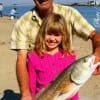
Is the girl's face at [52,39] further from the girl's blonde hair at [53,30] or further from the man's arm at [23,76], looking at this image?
the man's arm at [23,76]

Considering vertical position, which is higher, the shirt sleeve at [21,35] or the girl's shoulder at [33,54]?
the shirt sleeve at [21,35]

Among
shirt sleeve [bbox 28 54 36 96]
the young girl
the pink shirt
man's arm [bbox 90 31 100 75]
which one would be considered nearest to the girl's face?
the young girl

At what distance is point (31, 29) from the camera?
17.0 ft

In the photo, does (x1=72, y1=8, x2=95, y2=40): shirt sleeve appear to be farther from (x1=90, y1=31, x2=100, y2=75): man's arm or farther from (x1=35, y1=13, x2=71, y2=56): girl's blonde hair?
(x1=35, y1=13, x2=71, y2=56): girl's blonde hair

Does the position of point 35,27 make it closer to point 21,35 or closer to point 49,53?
point 21,35

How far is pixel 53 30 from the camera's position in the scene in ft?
15.1

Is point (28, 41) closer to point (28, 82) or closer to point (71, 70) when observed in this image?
point (28, 82)

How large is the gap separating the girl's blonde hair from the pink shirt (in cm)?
7

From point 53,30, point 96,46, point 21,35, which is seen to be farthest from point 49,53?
point 21,35

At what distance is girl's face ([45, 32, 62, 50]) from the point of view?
4641 mm

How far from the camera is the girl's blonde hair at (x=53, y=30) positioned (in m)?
4.63

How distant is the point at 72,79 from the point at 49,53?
78cm

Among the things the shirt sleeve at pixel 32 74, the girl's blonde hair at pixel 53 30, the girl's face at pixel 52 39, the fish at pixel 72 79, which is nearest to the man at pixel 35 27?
the shirt sleeve at pixel 32 74

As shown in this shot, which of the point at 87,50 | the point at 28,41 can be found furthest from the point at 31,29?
the point at 87,50
